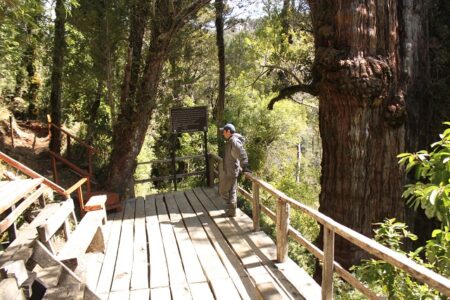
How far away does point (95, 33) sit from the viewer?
36.9 feet

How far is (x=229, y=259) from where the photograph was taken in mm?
5430

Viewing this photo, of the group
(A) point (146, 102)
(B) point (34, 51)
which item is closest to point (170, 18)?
(A) point (146, 102)

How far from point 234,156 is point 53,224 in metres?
3.18

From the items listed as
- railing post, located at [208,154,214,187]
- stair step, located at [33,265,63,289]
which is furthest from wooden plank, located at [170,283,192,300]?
railing post, located at [208,154,214,187]

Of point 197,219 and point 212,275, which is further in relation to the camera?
point 197,219

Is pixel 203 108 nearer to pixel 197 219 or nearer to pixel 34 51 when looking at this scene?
pixel 197 219

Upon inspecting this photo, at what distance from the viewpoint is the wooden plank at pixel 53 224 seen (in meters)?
4.20

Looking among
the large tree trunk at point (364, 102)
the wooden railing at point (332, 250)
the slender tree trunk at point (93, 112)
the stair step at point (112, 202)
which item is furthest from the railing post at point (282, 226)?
the slender tree trunk at point (93, 112)

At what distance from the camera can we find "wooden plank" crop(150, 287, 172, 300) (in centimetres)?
451

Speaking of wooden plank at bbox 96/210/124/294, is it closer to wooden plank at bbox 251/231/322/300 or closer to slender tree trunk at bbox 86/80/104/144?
wooden plank at bbox 251/231/322/300

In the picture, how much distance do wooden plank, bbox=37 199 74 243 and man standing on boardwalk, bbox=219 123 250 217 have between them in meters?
2.69

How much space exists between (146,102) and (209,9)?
776cm

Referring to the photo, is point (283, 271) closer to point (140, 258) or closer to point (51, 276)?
point (140, 258)

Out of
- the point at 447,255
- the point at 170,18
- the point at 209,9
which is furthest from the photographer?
the point at 209,9
